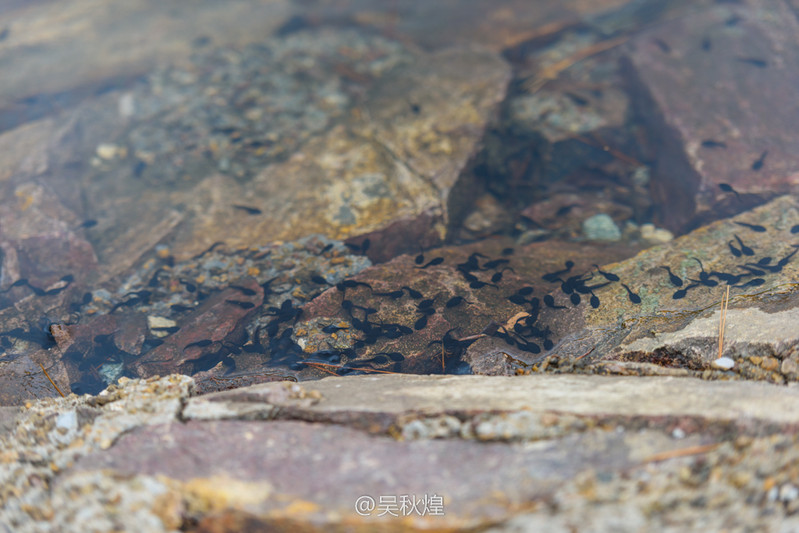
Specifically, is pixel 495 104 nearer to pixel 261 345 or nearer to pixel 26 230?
pixel 261 345

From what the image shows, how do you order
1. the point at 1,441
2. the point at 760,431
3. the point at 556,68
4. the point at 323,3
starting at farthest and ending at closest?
the point at 323,3, the point at 556,68, the point at 1,441, the point at 760,431

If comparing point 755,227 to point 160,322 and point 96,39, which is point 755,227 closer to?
point 160,322

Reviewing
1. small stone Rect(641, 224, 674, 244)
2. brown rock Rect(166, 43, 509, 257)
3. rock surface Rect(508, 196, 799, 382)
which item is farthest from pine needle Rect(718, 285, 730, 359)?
brown rock Rect(166, 43, 509, 257)

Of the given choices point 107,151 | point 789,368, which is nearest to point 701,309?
point 789,368

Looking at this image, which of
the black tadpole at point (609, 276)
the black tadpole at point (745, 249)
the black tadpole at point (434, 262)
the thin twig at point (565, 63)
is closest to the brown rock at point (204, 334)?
the black tadpole at point (434, 262)

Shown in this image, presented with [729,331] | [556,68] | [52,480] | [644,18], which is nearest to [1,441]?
[52,480]
